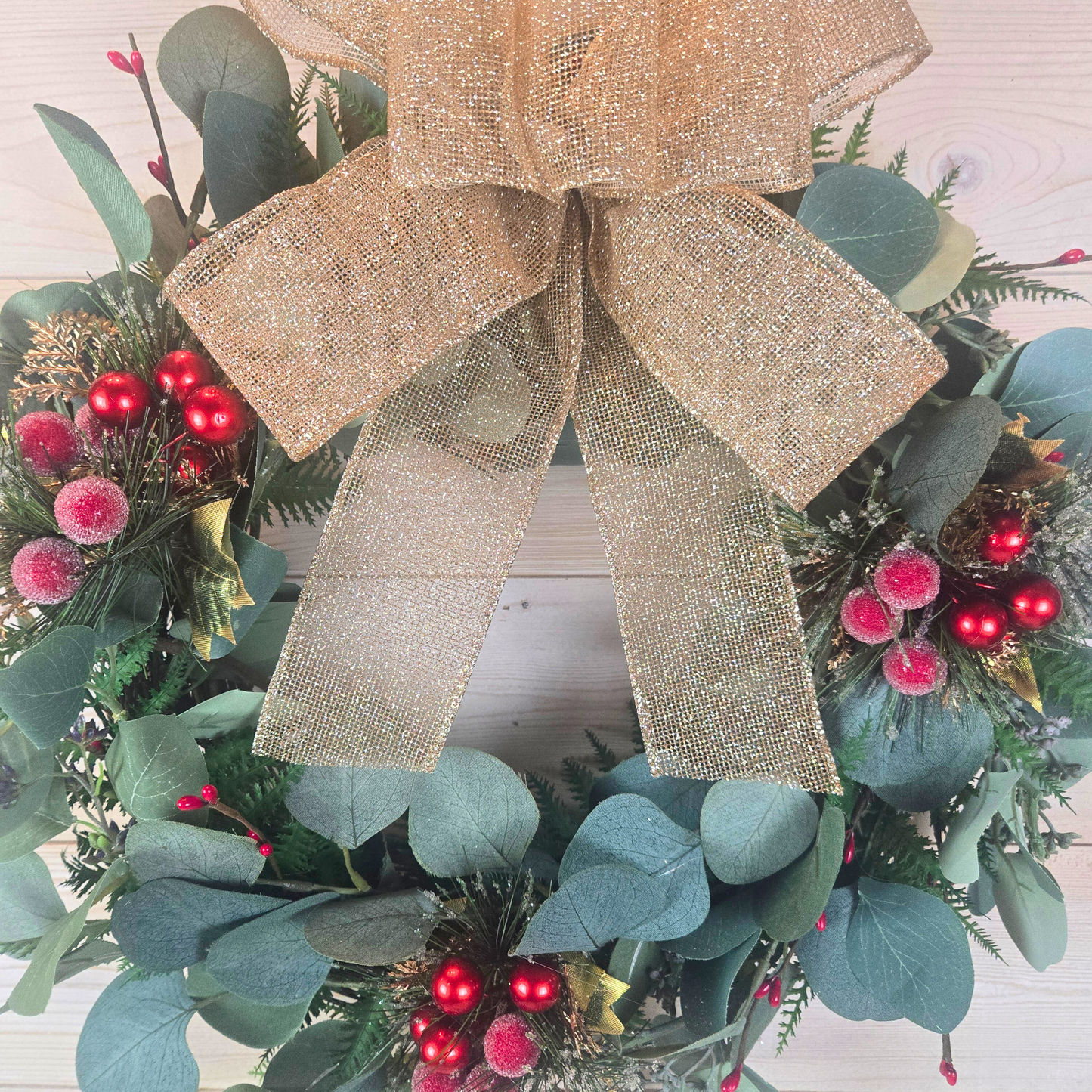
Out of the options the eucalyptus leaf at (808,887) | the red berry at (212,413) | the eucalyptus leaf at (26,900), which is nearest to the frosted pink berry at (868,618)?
the eucalyptus leaf at (808,887)

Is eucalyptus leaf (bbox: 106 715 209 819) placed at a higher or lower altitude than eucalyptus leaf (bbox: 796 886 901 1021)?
higher

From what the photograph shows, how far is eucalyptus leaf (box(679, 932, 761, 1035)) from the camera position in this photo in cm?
67

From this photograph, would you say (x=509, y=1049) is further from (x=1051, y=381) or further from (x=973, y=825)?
(x=1051, y=381)

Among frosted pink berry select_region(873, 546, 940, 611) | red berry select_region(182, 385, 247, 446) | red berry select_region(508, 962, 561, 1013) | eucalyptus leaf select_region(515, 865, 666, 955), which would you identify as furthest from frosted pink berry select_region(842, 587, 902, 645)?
red berry select_region(182, 385, 247, 446)

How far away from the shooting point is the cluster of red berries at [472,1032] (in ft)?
2.10

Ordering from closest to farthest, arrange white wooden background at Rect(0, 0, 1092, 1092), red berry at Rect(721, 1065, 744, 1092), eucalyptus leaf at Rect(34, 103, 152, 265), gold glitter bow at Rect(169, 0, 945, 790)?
gold glitter bow at Rect(169, 0, 945, 790) < eucalyptus leaf at Rect(34, 103, 152, 265) < red berry at Rect(721, 1065, 744, 1092) < white wooden background at Rect(0, 0, 1092, 1092)

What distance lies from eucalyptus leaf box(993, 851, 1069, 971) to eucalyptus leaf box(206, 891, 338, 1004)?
22.9 inches

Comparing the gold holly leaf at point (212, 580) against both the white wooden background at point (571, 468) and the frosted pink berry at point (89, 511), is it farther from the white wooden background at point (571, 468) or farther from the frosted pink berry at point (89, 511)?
the white wooden background at point (571, 468)

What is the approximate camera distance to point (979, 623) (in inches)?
24.0

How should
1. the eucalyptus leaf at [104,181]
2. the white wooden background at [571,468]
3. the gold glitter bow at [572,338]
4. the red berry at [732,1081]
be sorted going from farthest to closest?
the white wooden background at [571,468] < the red berry at [732,1081] < the eucalyptus leaf at [104,181] < the gold glitter bow at [572,338]

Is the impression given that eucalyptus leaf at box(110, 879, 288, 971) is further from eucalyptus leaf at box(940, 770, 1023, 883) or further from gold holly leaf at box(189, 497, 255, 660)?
eucalyptus leaf at box(940, 770, 1023, 883)

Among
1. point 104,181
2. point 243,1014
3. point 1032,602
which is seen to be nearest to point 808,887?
point 1032,602

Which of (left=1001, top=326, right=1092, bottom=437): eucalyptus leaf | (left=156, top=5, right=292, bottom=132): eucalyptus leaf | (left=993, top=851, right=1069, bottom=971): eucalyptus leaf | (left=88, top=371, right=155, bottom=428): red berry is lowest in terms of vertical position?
(left=993, top=851, right=1069, bottom=971): eucalyptus leaf

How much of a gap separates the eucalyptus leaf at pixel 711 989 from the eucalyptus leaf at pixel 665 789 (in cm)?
10
